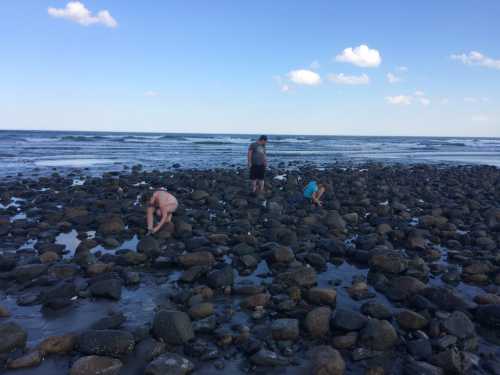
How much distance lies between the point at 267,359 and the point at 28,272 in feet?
14.3

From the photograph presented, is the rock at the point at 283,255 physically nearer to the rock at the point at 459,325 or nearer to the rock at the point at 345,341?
the rock at the point at 345,341

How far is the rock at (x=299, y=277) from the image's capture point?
19.4ft

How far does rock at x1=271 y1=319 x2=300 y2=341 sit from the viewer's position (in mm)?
4410

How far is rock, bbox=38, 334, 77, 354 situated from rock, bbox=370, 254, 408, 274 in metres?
5.02

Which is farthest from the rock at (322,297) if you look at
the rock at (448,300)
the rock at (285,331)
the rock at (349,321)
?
the rock at (448,300)

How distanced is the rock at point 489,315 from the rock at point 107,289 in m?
5.10

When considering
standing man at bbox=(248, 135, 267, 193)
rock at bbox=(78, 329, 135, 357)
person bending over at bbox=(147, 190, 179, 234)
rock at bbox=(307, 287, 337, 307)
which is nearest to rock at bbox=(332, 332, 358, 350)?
rock at bbox=(307, 287, 337, 307)

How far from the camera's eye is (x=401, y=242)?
8461mm

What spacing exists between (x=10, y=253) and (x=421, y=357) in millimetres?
7152

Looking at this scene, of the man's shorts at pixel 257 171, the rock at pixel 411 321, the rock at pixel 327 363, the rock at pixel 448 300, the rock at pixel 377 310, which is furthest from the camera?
the man's shorts at pixel 257 171

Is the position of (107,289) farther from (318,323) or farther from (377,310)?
(377,310)

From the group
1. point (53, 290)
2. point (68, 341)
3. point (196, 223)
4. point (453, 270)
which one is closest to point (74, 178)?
point (196, 223)

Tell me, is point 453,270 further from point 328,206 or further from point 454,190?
point 454,190

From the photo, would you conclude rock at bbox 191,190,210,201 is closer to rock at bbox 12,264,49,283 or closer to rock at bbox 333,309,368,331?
rock at bbox 12,264,49,283
